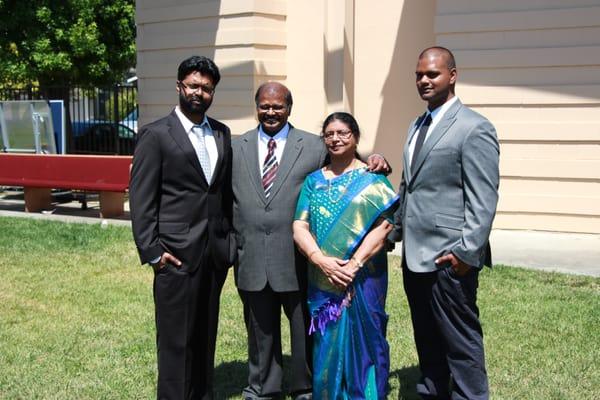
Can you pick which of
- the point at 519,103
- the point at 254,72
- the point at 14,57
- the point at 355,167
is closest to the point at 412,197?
the point at 355,167

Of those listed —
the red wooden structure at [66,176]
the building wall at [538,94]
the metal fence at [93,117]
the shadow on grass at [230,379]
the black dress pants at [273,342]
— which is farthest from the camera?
the metal fence at [93,117]

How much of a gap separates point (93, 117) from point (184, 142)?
1415cm

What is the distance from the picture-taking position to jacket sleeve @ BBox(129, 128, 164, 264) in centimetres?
412

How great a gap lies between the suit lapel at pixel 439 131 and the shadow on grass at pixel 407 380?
1.56m

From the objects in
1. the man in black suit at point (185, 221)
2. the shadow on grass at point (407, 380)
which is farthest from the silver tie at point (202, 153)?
the shadow on grass at point (407, 380)

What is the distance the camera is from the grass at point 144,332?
198 inches

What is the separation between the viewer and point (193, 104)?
13.7 ft

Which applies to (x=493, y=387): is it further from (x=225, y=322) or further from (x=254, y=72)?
(x=254, y=72)

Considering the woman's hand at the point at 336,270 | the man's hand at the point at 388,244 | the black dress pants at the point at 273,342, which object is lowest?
the black dress pants at the point at 273,342

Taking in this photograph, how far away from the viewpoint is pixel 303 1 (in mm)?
12133

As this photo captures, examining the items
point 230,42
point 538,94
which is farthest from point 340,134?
point 230,42

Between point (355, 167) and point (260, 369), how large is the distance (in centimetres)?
140

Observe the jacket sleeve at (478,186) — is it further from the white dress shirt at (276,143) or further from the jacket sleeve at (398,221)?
the white dress shirt at (276,143)

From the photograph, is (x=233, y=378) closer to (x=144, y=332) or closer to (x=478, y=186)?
(x=144, y=332)
